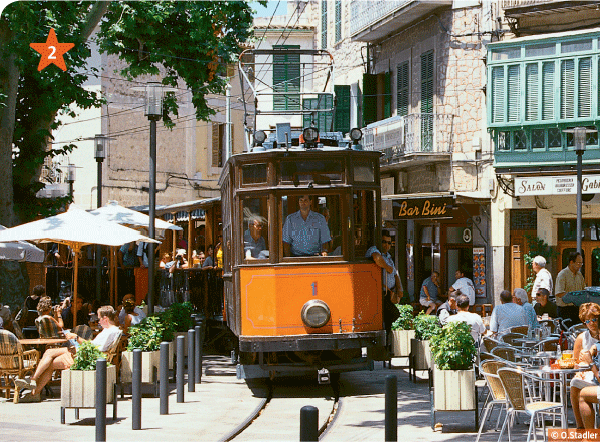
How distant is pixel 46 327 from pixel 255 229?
11.2ft

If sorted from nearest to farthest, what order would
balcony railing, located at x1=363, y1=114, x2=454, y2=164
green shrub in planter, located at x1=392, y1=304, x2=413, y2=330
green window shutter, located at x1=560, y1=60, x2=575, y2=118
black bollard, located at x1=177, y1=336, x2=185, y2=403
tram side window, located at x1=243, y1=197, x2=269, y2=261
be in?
black bollard, located at x1=177, y1=336, x2=185, y2=403 < tram side window, located at x1=243, y1=197, x2=269, y2=261 < green shrub in planter, located at x1=392, y1=304, x2=413, y2=330 < green window shutter, located at x1=560, y1=60, x2=575, y2=118 < balcony railing, located at x1=363, y1=114, x2=454, y2=164

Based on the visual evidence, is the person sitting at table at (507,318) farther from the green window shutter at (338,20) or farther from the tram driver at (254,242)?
the green window shutter at (338,20)

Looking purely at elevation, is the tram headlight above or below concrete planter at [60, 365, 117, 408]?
above

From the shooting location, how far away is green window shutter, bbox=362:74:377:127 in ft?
99.5

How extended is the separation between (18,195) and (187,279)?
381cm

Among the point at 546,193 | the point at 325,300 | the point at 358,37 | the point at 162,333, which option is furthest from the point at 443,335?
the point at 358,37

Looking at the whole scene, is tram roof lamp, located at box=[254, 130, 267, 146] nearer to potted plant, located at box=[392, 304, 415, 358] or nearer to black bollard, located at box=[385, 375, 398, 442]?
potted plant, located at box=[392, 304, 415, 358]

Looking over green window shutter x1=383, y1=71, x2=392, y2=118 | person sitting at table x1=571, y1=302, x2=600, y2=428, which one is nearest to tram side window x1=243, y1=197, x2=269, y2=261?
person sitting at table x1=571, y1=302, x2=600, y2=428

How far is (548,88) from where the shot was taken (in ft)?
76.4

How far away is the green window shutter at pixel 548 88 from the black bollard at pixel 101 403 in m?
16.6

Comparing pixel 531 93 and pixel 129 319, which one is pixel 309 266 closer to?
pixel 129 319

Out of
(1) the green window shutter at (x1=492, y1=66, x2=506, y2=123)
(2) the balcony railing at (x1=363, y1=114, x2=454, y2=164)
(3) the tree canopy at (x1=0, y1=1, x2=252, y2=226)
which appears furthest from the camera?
(2) the balcony railing at (x1=363, y1=114, x2=454, y2=164)

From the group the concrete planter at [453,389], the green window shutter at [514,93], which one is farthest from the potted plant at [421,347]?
the green window shutter at [514,93]

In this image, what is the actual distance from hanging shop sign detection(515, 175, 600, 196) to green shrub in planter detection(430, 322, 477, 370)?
1323 centimetres
